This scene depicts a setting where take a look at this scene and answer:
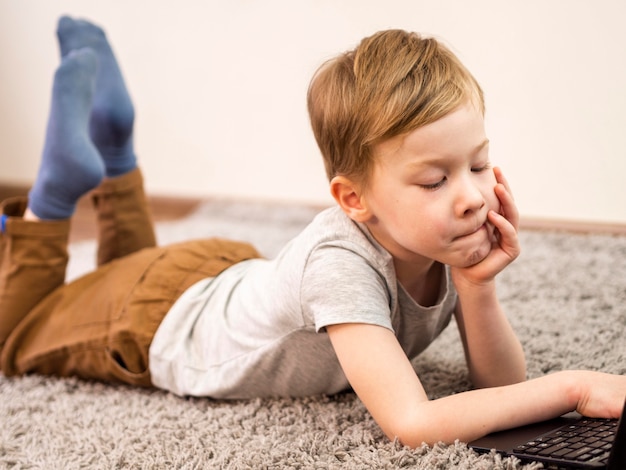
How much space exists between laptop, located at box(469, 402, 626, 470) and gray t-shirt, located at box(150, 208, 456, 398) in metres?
0.16

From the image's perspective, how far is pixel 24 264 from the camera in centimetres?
117

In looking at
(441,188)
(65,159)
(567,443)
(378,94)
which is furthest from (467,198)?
(65,159)

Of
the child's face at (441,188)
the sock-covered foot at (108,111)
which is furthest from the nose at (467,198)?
the sock-covered foot at (108,111)

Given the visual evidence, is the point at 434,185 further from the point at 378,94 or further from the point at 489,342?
the point at 489,342

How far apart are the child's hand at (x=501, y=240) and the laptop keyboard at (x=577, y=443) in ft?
0.59

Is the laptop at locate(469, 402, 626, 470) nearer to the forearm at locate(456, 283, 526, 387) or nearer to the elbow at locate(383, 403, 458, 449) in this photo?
the elbow at locate(383, 403, 458, 449)

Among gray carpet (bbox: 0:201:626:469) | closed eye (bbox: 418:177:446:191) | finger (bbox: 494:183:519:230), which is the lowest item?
gray carpet (bbox: 0:201:626:469)

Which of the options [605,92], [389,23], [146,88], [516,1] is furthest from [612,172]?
[146,88]

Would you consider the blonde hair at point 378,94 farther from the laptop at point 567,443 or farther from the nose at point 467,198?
the laptop at point 567,443

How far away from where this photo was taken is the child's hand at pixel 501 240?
2.56 ft

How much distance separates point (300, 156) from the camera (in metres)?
1.95

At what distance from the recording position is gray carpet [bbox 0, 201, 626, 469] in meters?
0.80

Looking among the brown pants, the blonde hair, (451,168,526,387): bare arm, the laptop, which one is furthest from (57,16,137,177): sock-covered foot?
the laptop

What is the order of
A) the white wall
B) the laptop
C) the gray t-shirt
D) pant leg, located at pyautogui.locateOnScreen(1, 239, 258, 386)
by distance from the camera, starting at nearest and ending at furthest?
the laptop → the gray t-shirt → pant leg, located at pyautogui.locateOnScreen(1, 239, 258, 386) → the white wall
